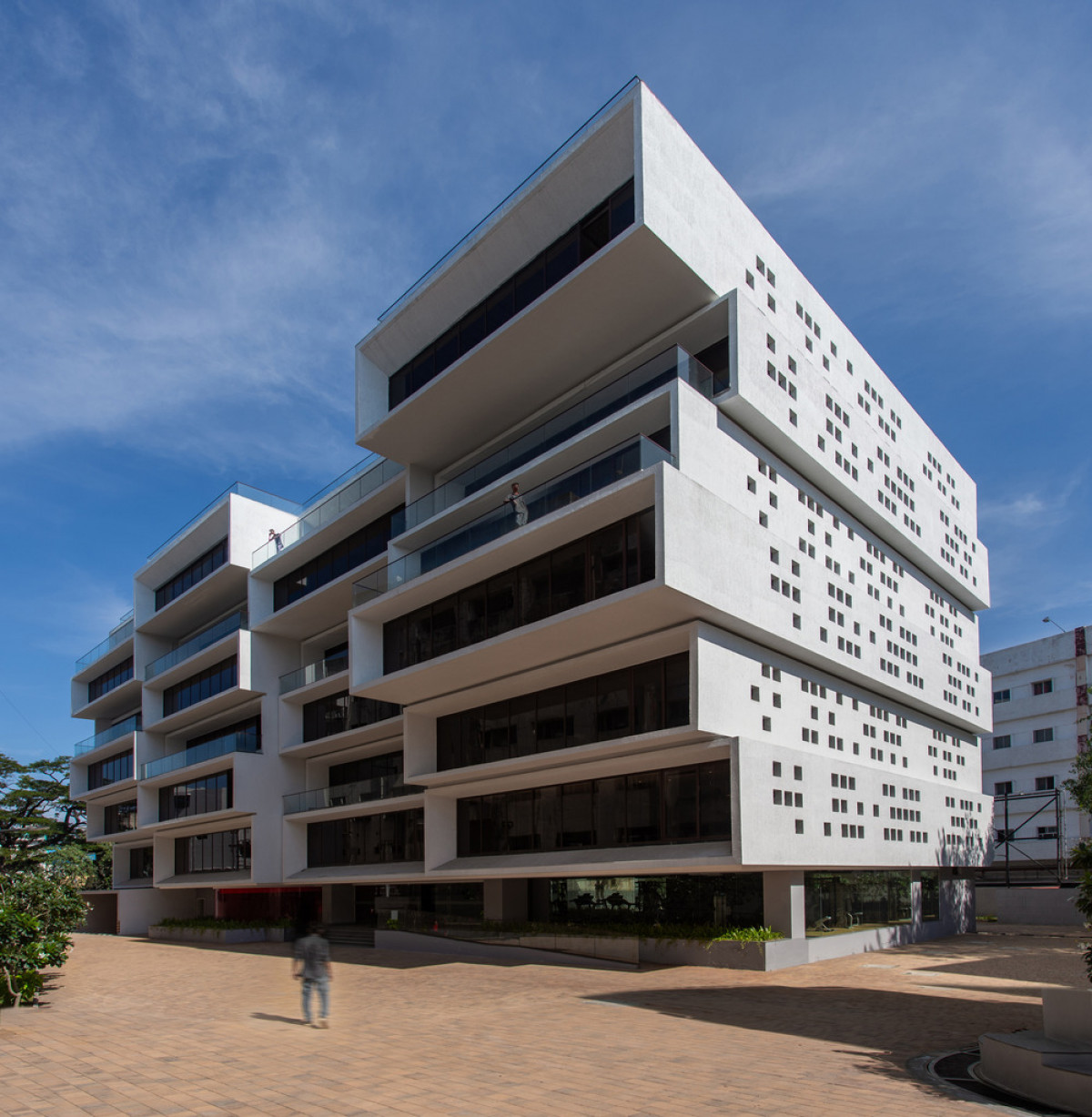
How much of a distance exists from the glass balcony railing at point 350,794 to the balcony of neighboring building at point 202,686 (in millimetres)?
4932

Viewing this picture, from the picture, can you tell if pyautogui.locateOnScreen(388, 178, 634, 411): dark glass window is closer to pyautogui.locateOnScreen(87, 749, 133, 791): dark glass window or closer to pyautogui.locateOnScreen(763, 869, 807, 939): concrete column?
pyautogui.locateOnScreen(763, 869, 807, 939): concrete column

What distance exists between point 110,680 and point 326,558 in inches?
1072

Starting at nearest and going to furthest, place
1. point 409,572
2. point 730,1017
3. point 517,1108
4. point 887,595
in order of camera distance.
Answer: point 517,1108, point 730,1017, point 409,572, point 887,595

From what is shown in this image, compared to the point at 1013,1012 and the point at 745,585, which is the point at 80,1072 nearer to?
the point at 1013,1012

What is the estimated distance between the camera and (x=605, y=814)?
981 inches

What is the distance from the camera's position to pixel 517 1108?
32.1 feet

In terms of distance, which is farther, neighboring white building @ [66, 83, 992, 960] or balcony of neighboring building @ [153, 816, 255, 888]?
balcony of neighboring building @ [153, 816, 255, 888]

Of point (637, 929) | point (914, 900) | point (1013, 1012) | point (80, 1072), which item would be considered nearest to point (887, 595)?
point (914, 900)

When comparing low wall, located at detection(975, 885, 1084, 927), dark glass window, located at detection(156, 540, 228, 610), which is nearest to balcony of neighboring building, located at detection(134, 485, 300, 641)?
dark glass window, located at detection(156, 540, 228, 610)

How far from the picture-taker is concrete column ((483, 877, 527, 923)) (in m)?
29.6

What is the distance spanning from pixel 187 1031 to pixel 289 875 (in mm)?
24337

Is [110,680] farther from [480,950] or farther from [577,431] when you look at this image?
[577,431]

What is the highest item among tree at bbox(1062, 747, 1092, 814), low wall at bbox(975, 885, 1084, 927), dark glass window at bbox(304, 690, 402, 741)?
dark glass window at bbox(304, 690, 402, 741)

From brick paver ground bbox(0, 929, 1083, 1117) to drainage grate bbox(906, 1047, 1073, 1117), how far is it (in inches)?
13.1
